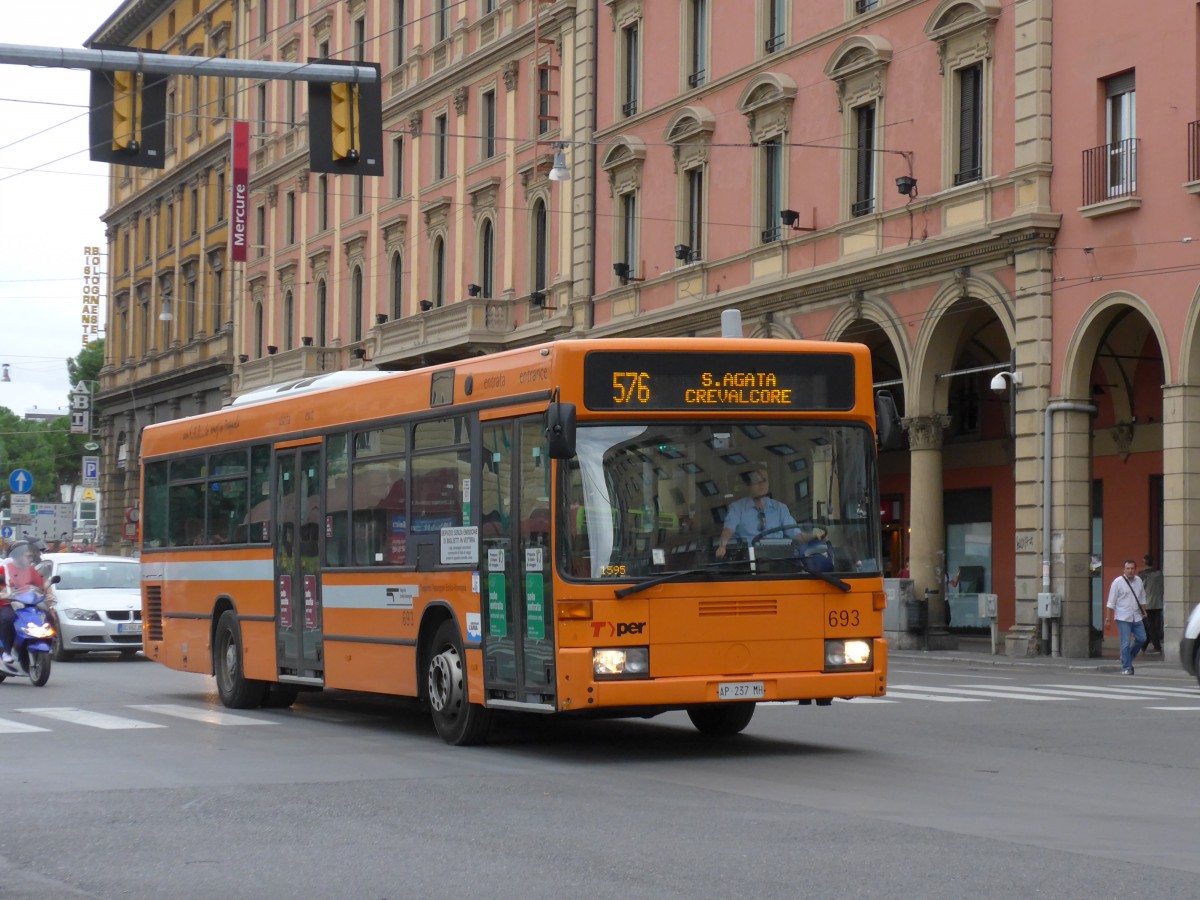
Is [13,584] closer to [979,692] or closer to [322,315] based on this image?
[979,692]

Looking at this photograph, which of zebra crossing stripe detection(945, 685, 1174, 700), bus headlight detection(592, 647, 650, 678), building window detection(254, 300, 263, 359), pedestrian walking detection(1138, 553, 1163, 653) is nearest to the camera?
bus headlight detection(592, 647, 650, 678)

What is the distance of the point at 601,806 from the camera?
10859mm

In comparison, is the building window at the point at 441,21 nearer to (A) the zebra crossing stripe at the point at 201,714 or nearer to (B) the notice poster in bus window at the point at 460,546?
(A) the zebra crossing stripe at the point at 201,714

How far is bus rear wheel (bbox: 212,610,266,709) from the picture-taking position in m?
18.8

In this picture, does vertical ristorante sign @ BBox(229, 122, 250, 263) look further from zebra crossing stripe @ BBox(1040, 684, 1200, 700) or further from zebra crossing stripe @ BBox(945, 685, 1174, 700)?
zebra crossing stripe @ BBox(945, 685, 1174, 700)

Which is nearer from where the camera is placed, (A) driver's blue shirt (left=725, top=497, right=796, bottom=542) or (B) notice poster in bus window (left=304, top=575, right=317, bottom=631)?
(A) driver's blue shirt (left=725, top=497, right=796, bottom=542)

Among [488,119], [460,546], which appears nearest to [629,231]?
[488,119]

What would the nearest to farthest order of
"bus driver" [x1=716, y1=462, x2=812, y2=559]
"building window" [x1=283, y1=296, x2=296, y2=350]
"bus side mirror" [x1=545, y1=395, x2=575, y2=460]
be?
"bus side mirror" [x1=545, y1=395, x2=575, y2=460] < "bus driver" [x1=716, y1=462, x2=812, y2=559] < "building window" [x1=283, y1=296, x2=296, y2=350]

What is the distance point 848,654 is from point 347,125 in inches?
247

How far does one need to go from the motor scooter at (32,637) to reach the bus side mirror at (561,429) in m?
10.8

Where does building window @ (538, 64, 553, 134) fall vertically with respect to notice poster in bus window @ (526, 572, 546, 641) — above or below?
above

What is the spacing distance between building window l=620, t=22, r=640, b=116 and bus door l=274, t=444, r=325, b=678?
2694 centimetres

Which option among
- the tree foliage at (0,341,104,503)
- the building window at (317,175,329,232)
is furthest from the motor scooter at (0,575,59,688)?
the tree foliage at (0,341,104,503)

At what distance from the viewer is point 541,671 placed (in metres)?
13.2
